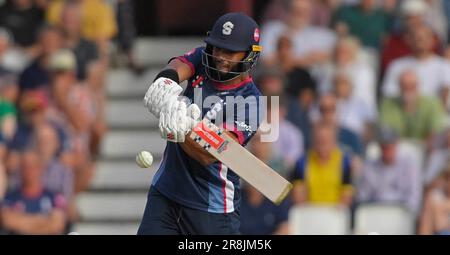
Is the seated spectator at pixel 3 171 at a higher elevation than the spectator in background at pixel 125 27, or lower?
lower

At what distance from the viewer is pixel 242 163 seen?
7168mm

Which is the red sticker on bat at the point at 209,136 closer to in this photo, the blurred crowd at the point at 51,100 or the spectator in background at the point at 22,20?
the blurred crowd at the point at 51,100

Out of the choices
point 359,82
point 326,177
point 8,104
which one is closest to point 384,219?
point 326,177

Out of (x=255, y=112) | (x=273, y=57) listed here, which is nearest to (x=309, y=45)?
(x=273, y=57)

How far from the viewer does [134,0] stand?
12867 millimetres

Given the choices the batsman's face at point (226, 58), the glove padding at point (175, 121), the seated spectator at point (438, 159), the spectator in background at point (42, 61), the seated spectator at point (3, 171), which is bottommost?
the seated spectator at point (3, 171)

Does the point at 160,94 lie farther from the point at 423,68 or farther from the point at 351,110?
the point at 423,68

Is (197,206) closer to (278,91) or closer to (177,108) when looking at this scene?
(177,108)

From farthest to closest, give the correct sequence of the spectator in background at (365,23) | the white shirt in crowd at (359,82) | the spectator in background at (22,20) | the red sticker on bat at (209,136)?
the spectator in background at (22,20)
the spectator in background at (365,23)
the white shirt in crowd at (359,82)
the red sticker on bat at (209,136)

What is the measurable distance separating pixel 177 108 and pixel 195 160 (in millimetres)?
484

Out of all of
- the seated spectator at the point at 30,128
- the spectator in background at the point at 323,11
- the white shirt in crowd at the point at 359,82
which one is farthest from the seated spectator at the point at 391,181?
the seated spectator at the point at 30,128

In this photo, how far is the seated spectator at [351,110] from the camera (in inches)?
444

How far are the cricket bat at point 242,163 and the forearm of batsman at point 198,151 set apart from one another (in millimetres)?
51

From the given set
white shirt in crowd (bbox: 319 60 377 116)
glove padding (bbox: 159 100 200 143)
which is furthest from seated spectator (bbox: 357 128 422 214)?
glove padding (bbox: 159 100 200 143)
